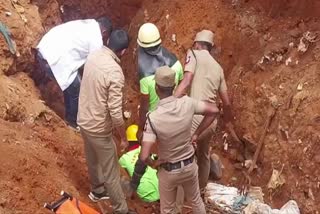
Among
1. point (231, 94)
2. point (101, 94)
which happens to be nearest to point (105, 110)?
point (101, 94)

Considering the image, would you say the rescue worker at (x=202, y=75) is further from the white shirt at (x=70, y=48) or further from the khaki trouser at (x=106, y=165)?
the white shirt at (x=70, y=48)

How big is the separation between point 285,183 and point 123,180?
6.25ft

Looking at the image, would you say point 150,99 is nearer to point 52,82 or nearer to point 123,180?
point 123,180

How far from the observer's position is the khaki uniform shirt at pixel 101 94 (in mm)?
6082

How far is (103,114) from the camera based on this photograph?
247 inches

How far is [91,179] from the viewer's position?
6.93 metres

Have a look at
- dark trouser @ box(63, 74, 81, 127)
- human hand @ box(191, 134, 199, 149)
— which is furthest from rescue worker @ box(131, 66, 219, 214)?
dark trouser @ box(63, 74, 81, 127)

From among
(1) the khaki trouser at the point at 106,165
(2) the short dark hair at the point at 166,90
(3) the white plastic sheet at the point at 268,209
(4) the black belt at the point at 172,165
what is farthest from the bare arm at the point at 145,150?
(3) the white plastic sheet at the point at 268,209

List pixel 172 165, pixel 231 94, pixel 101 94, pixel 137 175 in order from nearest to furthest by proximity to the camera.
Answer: pixel 172 165
pixel 101 94
pixel 137 175
pixel 231 94

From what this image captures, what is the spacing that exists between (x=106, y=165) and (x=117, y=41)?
4.23 ft

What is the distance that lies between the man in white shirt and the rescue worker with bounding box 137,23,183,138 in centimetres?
74

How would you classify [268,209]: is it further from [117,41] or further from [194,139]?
[117,41]

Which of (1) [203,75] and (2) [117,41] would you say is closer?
(2) [117,41]

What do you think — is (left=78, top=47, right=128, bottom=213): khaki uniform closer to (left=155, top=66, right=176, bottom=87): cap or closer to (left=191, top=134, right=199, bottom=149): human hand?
(left=155, top=66, right=176, bottom=87): cap
